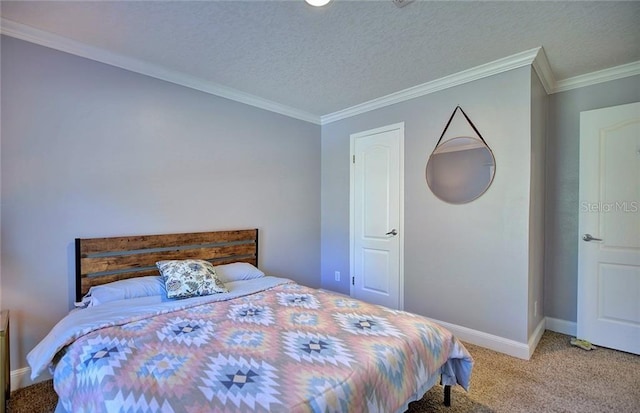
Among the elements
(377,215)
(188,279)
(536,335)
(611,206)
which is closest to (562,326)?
(536,335)

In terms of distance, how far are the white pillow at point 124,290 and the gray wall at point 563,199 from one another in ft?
11.9

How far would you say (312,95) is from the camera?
129 inches

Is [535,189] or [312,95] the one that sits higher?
[312,95]

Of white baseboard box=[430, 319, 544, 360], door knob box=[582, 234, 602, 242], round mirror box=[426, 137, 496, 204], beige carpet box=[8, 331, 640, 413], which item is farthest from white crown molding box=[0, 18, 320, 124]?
door knob box=[582, 234, 602, 242]

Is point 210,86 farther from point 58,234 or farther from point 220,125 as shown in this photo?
point 58,234

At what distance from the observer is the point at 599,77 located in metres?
2.73

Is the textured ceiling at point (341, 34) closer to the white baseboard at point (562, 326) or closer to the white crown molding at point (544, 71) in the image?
the white crown molding at point (544, 71)

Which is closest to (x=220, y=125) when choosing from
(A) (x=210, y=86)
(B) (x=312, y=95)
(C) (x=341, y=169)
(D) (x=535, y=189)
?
(A) (x=210, y=86)

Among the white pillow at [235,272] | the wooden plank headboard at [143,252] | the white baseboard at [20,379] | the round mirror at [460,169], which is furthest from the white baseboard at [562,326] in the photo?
the white baseboard at [20,379]

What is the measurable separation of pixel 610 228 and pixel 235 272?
132 inches

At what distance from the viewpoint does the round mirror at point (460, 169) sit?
8.83 feet

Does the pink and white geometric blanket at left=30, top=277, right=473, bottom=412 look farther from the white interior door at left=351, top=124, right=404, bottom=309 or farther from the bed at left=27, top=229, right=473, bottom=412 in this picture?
the white interior door at left=351, top=124, right=404, bottom=309

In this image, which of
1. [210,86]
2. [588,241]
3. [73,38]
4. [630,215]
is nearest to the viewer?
[73,38]

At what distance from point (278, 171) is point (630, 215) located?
3.34 m
